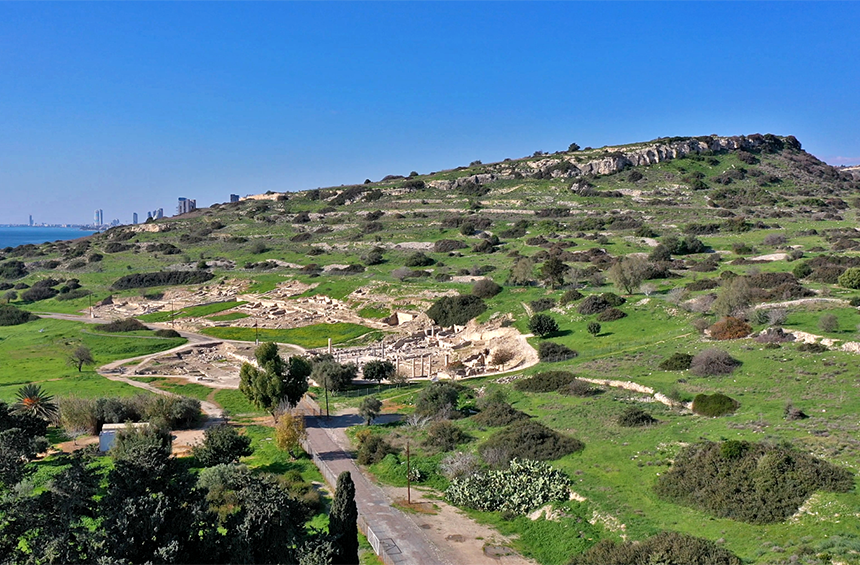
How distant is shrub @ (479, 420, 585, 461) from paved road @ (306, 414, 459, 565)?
18.3 feet

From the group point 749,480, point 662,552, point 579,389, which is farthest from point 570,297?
point 662,552

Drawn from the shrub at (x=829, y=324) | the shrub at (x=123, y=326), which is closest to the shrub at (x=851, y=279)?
the shrub at (x=829, y=324)

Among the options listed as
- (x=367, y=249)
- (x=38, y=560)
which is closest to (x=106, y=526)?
(x=38, y=560)

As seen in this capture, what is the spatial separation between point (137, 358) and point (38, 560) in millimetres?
46596

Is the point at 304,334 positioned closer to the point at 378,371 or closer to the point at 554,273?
the point at 378,371

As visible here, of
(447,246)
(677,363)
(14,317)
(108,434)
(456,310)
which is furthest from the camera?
(447,246)

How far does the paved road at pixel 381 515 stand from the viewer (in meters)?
21.0

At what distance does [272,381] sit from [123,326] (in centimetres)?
4147

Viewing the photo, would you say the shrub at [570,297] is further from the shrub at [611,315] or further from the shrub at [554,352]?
the shrub at [554,352]

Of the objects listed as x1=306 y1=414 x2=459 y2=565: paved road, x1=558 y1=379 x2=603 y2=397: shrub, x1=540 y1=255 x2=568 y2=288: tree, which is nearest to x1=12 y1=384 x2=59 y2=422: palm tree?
x1=306 y1=414 x2=459 y2=565: paved road

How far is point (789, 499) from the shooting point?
19547mm

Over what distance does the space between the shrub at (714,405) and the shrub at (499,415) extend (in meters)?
8.21

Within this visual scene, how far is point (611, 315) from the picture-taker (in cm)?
5053

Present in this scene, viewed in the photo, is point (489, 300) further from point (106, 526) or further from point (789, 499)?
point (106, 526)
